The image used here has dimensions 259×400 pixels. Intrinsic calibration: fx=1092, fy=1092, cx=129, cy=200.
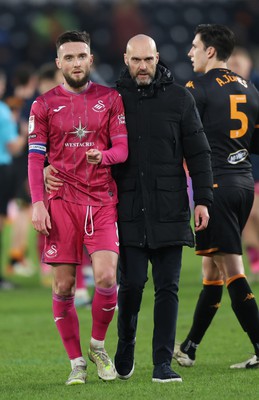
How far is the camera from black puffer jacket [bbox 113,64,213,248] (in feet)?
20.4

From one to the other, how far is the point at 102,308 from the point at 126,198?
25.4 inches

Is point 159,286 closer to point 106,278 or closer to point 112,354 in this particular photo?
point 106,278

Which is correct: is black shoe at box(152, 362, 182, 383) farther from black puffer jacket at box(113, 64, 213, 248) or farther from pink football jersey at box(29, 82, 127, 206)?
pink football jersey at box(29, 82, 127, 206)

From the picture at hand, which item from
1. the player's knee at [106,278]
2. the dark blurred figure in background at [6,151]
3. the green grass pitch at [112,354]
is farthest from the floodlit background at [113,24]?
the player's knee at [106,278]

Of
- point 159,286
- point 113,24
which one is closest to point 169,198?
point 159,286

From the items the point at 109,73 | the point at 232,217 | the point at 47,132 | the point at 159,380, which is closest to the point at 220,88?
the point at 232,217

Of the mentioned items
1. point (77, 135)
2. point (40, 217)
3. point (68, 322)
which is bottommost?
point (68, 322)

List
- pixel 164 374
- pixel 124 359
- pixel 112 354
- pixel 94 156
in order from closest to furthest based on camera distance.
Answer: pixel 94 156 < pixel 164 374 < pixel 124 359 < pixel 112 354

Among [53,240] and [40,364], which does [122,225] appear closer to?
[53,240]

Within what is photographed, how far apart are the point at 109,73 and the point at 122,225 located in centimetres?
1895

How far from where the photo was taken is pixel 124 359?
21.0 feet

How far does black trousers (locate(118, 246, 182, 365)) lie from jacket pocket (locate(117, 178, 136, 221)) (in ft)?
0.61

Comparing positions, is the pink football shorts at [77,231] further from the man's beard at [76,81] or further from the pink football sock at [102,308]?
the man's beard at [76,81]

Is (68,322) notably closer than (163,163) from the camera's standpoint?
No
